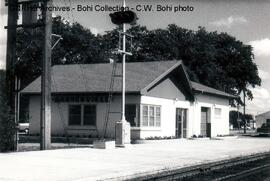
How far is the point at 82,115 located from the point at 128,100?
9.70ft

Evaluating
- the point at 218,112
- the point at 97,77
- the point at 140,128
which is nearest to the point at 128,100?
the point at 140,128

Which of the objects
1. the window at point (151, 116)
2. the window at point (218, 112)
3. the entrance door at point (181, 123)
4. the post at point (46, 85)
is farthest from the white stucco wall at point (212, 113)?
the post at point (46, 85)

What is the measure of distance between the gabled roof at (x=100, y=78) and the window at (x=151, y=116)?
1611 mm

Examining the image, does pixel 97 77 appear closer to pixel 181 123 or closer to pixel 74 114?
pixel 74 114

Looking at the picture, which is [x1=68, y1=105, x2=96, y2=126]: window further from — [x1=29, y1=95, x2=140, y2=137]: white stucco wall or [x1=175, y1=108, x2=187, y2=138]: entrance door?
[x1=175, y1=108, x2=187, y2=138]: entrance door

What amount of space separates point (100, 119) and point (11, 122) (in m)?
10.4

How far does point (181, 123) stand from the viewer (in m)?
31.8

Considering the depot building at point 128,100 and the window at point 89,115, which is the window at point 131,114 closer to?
the depot building at point 128,100

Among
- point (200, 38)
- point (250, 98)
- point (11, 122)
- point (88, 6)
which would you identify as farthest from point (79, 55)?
point (88, 6)

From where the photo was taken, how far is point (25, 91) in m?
29.0

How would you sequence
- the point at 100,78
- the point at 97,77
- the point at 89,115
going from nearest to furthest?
1. the point at 89,115
2. the point at 100,78
3. the point at 97,77

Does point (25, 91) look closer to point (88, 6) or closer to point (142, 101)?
point (142, 101)

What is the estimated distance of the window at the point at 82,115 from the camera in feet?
90.1

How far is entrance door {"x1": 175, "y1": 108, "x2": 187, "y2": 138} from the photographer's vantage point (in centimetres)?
3134
